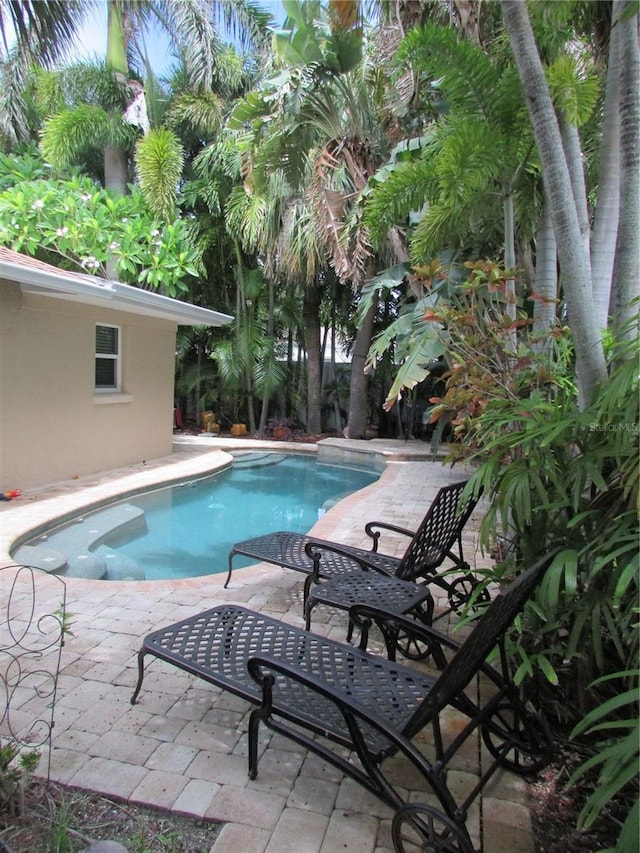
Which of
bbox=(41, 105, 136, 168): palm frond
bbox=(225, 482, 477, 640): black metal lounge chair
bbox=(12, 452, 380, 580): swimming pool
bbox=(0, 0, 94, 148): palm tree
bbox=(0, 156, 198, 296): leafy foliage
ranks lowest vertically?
bbox=(12, 452, 380, 580): swimming pool

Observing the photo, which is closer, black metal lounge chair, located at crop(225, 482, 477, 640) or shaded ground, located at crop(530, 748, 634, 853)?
shaded ground, located at crop(530, 748, 634, 853)

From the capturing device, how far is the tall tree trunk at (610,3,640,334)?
2.59 meters

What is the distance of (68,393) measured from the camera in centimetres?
868

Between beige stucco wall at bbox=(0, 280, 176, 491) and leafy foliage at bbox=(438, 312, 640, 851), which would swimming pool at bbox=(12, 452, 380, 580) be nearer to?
beige stucco wall at bbox=(0, 280, 176, 491)

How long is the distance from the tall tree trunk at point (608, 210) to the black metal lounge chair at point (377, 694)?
1.73 metres

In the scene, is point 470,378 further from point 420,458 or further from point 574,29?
point 420,458

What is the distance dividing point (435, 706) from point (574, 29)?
506cm

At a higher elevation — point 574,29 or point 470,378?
point 574,29

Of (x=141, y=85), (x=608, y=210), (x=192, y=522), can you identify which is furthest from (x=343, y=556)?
(x=141, y=85)

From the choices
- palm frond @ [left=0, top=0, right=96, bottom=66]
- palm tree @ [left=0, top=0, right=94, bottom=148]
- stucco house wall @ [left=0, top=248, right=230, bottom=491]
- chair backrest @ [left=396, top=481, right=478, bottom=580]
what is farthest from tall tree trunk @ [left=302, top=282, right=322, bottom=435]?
chair backrest @ [left=396, top=481, right=478, bottom=580]

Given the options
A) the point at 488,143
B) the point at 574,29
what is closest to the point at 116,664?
the point at 488,143

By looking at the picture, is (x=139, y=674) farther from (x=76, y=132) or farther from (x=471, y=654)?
(x=76, y=132)

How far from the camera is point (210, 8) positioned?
1511cm

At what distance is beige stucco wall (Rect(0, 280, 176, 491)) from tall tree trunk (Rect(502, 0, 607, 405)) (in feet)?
23.7
